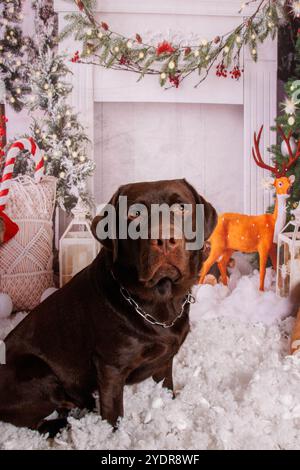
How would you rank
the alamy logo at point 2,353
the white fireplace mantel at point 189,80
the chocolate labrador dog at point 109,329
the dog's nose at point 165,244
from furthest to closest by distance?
the white fireplace mantel at point 189,80 < the alamy logo at point 2,353 < the chocolate labrador dog at point 109,329 < the dog's nose at point 165,244

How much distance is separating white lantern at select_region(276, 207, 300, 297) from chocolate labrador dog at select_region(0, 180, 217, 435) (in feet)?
3.76

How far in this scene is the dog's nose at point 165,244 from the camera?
1.47 meters

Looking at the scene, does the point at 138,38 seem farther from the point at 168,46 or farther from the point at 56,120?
the point at 56,120

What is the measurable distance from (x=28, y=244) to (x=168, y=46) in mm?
1483

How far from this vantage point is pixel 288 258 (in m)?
2.80

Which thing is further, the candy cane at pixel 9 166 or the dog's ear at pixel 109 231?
the candy cane at pixel 9 166

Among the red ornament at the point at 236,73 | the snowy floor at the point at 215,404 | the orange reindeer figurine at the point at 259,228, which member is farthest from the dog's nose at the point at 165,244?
the red ornament at the point at 236,73

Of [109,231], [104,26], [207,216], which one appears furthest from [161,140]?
[109,231]

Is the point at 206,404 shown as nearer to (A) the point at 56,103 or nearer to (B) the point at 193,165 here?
(B) the point at 193,165

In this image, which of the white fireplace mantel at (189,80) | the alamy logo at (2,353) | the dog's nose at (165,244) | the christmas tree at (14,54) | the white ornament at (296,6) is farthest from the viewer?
the christmas tree at (14,54)

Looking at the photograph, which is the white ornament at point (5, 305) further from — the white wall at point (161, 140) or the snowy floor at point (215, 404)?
the white wall at point (161, 140)

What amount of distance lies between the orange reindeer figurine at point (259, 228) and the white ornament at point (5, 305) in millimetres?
1250

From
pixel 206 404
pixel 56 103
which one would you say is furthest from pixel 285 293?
pixel 56 103
